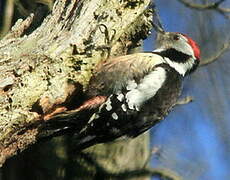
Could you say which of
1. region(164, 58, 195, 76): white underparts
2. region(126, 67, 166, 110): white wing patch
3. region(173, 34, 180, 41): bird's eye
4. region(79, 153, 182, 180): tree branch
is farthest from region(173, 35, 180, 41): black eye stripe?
region(79, 153, 182, 180): tree branch

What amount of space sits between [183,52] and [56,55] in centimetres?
94

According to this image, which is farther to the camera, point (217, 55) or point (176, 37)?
point (217, 55)

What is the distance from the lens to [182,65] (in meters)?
3.06

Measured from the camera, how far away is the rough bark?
2.30 m

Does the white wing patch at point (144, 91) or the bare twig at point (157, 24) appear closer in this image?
the white wing patch at point (144, 91)

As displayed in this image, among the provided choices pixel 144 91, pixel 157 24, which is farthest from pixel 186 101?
pixel 144 91

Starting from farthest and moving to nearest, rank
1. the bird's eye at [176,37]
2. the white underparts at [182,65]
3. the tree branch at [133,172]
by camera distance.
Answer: the tree branch at [133,172], the bird's eye at [176,37], the white underparts at [182,65]

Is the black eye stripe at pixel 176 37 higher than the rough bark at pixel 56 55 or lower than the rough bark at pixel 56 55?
higher

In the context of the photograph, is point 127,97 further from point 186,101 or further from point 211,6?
point 211,6

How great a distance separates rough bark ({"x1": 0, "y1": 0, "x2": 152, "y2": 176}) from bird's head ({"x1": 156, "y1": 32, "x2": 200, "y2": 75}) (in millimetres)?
288

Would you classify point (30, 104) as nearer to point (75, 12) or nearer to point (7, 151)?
point (7, 151)

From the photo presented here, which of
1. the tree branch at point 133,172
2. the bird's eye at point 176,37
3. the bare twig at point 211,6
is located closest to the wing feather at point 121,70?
the bird's eye at point 176,37

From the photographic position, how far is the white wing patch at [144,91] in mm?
2752

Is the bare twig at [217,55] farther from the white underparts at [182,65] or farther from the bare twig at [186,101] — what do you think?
the white underparts at [182,65]
